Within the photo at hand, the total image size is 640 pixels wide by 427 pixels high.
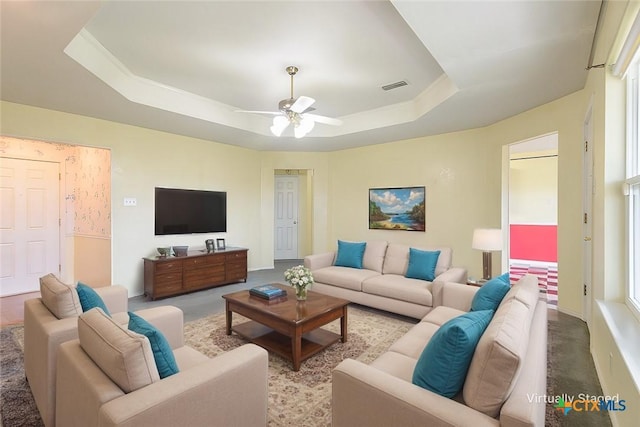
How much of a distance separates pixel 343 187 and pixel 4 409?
558 cm

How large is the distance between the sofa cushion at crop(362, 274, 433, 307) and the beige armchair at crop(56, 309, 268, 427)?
→ 7.71 ft

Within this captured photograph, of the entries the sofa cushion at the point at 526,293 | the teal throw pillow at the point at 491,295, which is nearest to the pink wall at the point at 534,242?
the sofa cushion at the point at 526,293

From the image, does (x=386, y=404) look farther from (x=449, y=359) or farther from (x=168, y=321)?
(x=168, y=321)

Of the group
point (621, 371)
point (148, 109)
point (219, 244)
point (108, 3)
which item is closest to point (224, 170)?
point (219, 244)

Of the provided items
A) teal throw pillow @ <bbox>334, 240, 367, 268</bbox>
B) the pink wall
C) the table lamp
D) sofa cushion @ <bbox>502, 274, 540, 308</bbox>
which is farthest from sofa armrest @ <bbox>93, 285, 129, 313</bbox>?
the pink wall

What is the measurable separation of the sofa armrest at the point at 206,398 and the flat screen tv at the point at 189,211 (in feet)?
13.6

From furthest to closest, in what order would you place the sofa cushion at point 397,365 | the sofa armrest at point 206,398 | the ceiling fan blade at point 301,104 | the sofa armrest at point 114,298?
the ceiling fan blade at point 301,104 → the sofa armrest at point 114,298 → the sofa cushion at point 397,365 → the sofa armrest at point 206,398

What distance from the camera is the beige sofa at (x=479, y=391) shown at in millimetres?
1186

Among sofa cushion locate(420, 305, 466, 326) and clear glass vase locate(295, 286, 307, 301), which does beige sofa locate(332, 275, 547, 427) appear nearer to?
sofa cushion locate(420, 305, 466, 326)

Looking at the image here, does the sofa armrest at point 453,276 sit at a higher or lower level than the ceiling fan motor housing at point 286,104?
lower

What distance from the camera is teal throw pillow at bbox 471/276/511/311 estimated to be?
2154mm

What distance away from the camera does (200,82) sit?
3887mm

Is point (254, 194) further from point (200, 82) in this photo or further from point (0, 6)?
point (0, 6)

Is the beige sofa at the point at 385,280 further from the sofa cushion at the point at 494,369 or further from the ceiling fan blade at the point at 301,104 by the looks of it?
the ceiling fan blade at the point at 301,104
